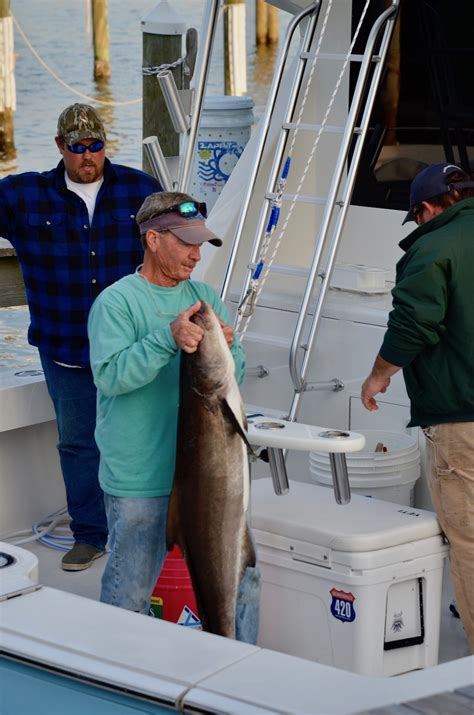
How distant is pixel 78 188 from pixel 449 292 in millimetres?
1650

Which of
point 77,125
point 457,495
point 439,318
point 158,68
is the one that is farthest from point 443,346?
point 158,68

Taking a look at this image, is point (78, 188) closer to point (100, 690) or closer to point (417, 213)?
point (417, 213)

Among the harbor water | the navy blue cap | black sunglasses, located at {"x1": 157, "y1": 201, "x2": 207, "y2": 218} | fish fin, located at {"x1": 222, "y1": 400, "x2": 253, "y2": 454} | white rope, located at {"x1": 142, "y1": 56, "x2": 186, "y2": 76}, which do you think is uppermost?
white rope, located at {"x1": 142, "y1": 56, "x2": 186, "y2": 76}

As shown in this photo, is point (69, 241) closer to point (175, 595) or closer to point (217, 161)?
point (175, 595)

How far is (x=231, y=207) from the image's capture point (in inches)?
222

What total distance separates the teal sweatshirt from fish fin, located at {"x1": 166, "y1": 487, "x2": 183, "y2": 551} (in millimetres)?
105

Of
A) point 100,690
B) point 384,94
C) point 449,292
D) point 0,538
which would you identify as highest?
point 384,94

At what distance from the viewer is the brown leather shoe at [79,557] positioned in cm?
481

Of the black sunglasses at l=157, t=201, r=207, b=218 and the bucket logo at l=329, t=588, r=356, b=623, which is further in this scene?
the bucket logo at l=329, t=588, r=356, b=623

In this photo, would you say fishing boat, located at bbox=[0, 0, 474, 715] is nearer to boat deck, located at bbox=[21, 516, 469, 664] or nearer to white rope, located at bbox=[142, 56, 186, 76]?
boat deck, located at bbox=[21, 516, 469, 664]

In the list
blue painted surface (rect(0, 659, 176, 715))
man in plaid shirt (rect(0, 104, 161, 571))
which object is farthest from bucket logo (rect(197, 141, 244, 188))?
blue painted surface (rect(0, 659, 176, 715))

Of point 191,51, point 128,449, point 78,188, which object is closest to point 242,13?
point 191,51

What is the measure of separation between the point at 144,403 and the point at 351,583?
778mm

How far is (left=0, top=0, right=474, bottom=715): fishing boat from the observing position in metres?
2.72
